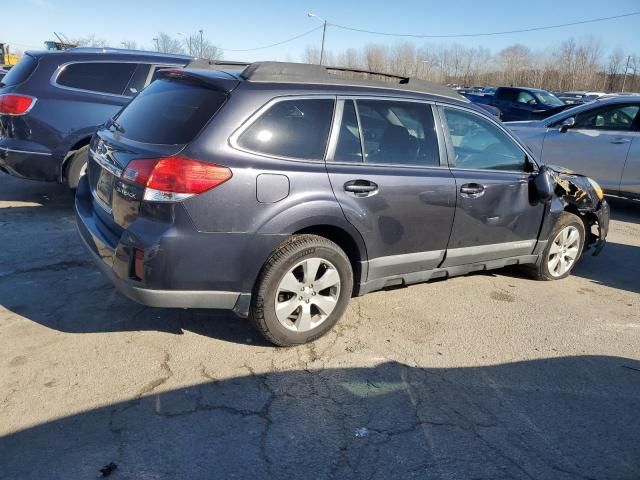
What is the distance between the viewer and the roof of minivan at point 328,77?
328cm

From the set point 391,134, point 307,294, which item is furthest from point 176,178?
point 391,134

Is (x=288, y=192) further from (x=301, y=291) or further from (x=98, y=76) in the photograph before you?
(x=98, y=76)

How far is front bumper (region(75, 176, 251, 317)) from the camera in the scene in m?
2.97

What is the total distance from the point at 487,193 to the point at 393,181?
1.03 m

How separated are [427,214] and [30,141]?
14.9 ft

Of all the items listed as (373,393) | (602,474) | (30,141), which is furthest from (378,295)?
(30,141)

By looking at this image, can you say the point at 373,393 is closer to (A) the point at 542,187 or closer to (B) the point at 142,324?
(B) the point at 142,324

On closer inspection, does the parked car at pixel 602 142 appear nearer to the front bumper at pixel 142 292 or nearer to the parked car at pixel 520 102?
the front bumper at pixel 142 292

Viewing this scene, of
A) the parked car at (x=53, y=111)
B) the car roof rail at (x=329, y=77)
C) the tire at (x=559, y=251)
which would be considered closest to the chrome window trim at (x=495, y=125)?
the car roof rail at (x=329, y=77)

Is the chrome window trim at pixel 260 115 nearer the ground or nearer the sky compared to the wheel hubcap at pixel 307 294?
nearer the sky

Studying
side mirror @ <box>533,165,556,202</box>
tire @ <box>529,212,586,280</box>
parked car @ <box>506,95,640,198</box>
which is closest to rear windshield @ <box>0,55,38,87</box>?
side mirror @ <box>533,165,556,202</box>

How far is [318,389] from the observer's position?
3.03 metres

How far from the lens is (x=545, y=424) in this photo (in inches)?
114

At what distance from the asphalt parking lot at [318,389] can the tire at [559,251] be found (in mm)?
535
